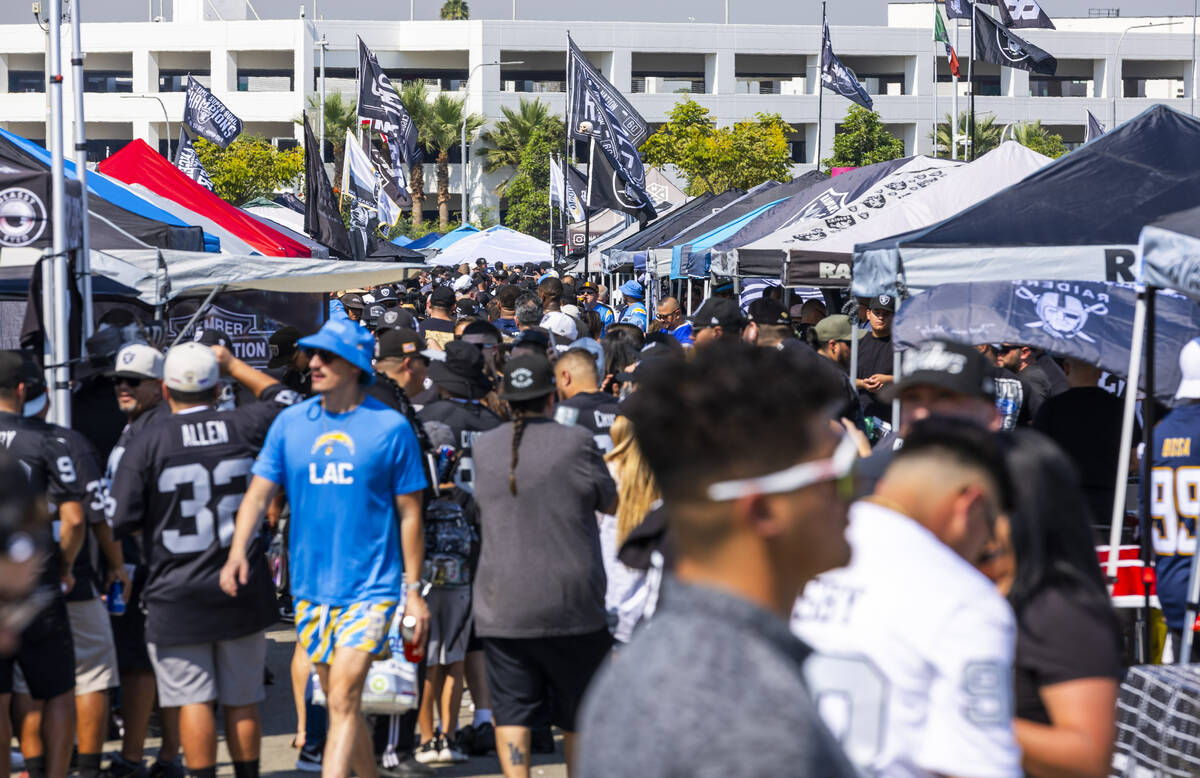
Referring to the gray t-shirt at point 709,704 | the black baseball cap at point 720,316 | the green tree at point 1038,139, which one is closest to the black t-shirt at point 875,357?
the black baseball cap at point 720,316

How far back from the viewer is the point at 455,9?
3447 inches

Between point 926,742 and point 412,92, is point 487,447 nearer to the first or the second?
point 926,742

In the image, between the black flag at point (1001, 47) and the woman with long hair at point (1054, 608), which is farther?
the black flag at point (1001, 47)

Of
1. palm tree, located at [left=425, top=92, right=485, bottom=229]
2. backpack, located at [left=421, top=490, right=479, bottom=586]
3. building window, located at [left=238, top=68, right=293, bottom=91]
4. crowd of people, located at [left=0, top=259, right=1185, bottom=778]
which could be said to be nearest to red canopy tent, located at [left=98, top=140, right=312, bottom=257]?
crowd of people, located at [left=0, top=259, right=1185, bottom=778]

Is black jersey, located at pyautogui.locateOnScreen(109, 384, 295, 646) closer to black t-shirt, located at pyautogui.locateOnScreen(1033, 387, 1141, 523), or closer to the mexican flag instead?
black t-shirt, located at pyautogui.locateOnScreen(1033, 387, 1141, 523)

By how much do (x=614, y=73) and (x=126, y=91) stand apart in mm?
27647

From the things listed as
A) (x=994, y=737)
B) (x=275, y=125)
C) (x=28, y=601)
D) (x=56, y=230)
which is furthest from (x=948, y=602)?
(x=275, y=125)

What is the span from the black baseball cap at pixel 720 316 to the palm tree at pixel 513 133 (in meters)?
61.2

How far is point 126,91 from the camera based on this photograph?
3049 inches

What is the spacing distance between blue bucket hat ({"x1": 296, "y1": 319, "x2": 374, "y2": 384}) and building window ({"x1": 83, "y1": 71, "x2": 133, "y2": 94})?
78.0 meters

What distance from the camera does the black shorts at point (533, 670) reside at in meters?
5.48

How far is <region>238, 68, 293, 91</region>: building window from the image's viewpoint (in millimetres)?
77312

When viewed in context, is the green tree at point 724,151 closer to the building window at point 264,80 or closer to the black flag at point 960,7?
the black flag at point 960,7

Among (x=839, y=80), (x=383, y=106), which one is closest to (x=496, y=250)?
(x=839, y=80)
